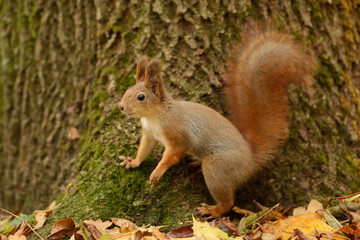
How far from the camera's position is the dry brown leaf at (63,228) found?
83.4 inches

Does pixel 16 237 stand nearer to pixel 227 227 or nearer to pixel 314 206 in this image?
pixel 227 227

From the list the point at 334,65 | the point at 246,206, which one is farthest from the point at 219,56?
the point at 246,206


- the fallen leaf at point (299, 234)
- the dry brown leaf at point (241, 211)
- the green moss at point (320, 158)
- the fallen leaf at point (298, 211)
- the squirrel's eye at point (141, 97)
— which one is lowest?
the dry brown leaf at point (241, 211)

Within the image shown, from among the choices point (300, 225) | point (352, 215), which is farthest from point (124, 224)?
point (352, 215)

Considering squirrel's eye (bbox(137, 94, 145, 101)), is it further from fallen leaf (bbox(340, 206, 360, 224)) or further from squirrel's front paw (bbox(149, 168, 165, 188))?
fallen leaf (bbox(340, 206, 360, 224))

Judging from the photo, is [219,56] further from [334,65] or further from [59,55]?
[59,55]

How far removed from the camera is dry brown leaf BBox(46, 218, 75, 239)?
2.12 m

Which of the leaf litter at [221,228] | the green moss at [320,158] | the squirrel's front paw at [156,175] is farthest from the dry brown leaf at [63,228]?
the green moss at [320,158]

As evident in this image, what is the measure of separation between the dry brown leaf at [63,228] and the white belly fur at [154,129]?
0.73 meters

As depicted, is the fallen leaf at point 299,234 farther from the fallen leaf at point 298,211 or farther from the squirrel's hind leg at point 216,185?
the squirrel's hind leg at point 216,185

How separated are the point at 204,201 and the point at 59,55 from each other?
186cm

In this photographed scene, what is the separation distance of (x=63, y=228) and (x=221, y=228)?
33.8 inches

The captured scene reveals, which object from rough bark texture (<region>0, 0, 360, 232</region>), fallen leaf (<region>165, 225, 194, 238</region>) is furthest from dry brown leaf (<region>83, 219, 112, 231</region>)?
fallen leaf (<region>165, 225, 194, 238</region>)

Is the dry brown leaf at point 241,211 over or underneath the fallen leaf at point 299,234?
underneath
